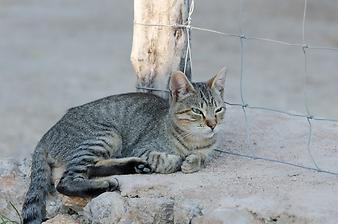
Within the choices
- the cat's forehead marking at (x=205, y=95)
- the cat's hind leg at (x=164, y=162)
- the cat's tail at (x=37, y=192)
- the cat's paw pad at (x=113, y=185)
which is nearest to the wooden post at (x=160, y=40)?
the cat's forehead marking at (x=205, y=95)

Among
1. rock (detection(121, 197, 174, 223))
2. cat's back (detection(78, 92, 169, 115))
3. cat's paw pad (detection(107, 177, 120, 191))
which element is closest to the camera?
rock (detection(121, 197, 174, 223))

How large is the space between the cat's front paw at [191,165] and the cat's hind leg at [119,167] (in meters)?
0.20

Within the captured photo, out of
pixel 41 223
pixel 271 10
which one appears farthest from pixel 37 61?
pixel 41 223

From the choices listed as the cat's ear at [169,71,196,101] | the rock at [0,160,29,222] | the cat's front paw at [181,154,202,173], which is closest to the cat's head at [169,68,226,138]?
the cat's ear at [169,71,196,101]

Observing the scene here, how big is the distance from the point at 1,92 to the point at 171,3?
5.45m

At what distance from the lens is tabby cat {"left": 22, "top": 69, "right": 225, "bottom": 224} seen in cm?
551

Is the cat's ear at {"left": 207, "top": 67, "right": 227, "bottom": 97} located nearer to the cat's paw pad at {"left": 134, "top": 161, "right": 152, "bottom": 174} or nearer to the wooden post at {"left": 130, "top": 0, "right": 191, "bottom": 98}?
the wooden post at {"left": 130, "top": 0, "right": 191, "bottom": 98}

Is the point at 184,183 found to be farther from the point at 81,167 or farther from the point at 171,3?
the point at 171,3

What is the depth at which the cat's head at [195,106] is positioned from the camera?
18.5 ft

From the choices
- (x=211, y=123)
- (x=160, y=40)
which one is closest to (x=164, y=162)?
(x=211, y=123)

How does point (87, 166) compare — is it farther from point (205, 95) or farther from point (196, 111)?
point (205, 95)

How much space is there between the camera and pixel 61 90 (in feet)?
36.7

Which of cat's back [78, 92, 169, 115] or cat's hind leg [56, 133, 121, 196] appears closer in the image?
cat's hind leg [56, 133, 121, 196]

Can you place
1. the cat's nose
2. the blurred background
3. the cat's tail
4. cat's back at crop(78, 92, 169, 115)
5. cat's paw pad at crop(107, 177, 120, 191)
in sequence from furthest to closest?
the blurred background → cat's back at crop(78, 92, 169, 115) → the cat's nose → the cat's tail → cat's paw pad at crop(107, 177, 120, 191)
